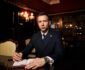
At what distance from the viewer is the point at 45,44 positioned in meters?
0.74

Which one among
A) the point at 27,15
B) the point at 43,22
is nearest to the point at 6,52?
the point at 27,15

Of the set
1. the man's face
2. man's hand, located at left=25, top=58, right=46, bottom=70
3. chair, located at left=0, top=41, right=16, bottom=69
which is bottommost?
chair, located at left=0, top=41, right=16, bottom=69

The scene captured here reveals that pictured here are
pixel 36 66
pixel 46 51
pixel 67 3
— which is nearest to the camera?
pixel 36 66

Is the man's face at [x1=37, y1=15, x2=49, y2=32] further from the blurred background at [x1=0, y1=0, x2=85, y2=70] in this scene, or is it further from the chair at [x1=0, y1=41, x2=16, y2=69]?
the chair at [x1=0, y1=41, x2=16, y2=69]

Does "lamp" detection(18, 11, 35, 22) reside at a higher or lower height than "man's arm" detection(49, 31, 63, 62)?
higher

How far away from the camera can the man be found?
0.66m

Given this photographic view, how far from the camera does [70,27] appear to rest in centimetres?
75

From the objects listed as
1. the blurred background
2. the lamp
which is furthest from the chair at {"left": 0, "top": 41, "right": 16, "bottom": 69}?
the lamp

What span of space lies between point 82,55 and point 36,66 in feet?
1.13

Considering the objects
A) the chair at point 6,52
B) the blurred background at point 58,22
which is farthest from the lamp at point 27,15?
the chair at point 6,52

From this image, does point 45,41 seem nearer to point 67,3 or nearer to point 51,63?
point 51,63

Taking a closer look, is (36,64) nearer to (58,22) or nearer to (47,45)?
(47,45)

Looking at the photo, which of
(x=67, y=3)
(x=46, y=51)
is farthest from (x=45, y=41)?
(x=67, y=3)

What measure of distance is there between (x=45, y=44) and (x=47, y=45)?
0.01m
